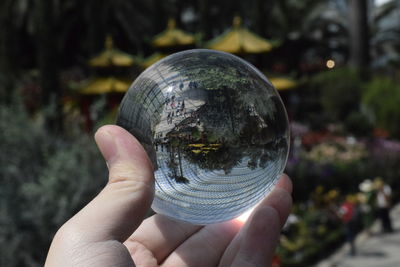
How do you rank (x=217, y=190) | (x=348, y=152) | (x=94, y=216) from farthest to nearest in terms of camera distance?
(x=348, y=152) → (x=217, y=190) → (x=94, y=216)

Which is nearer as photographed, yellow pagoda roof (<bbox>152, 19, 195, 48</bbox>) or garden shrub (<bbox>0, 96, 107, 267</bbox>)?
garden shrub (<bbox>0, 96, 107, 267</bbox>)

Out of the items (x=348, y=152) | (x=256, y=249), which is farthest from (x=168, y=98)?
(x=348, y=152)

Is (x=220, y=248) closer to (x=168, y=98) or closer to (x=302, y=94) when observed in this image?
(x=168, y=98)

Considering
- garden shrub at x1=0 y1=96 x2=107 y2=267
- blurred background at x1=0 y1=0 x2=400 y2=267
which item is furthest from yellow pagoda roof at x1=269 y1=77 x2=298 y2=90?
garden shrub at x1=0 y1=96 x2=107 y2=267

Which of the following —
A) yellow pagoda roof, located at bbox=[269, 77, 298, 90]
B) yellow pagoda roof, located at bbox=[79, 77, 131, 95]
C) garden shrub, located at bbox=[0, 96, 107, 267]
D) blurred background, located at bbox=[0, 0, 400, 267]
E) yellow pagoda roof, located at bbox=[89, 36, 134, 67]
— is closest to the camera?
garden shrub, located at bbox=[0, 96, 107, 267]

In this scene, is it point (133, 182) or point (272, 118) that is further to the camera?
point (272, 118)

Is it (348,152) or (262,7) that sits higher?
(262,7)

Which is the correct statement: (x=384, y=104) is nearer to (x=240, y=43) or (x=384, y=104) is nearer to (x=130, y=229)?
(x=240, y=43)

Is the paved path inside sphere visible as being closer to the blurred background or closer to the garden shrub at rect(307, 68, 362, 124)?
the blurred background
